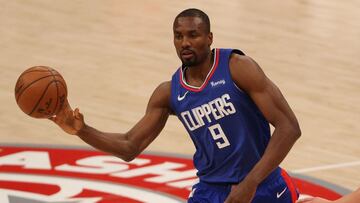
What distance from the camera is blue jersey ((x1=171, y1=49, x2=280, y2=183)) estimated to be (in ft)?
17.0

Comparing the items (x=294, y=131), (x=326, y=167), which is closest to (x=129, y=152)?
(x=294, y=131)

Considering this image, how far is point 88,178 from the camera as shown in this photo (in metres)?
7.81

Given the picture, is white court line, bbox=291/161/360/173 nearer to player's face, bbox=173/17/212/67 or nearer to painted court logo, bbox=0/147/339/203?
painted court logo, bbox=0/147/339/203

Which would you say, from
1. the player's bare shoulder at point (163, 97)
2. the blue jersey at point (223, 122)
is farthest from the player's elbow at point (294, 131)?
the player's bare shoulder at point (163, 97)

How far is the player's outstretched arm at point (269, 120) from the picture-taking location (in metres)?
4.94

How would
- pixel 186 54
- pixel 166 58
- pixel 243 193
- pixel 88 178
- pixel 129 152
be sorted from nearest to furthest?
pixel 243 193 < pixel 186 54 < pixel 129 152 < pixel 88 178 < pixel 166 58

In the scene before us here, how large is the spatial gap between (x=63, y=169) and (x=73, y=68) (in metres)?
3.55

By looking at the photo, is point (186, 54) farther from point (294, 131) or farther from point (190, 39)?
point (294, 131)

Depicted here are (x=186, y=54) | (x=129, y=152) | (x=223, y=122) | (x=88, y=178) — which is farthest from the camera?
(x=88, y=178)

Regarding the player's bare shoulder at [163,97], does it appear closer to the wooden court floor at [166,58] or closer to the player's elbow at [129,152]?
the player's elbow at [129,152]

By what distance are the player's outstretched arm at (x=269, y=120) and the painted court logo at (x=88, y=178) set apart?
2.46 m

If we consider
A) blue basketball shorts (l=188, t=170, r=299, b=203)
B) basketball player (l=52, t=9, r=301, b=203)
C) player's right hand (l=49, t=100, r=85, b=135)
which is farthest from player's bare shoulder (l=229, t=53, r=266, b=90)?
player's right hand (l=49, t=100, r=85, b=135)

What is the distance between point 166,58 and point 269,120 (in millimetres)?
6993

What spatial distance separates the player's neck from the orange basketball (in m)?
0.74
